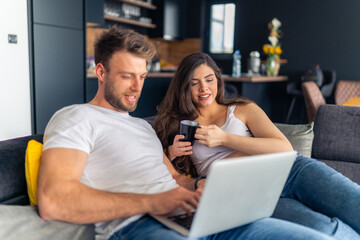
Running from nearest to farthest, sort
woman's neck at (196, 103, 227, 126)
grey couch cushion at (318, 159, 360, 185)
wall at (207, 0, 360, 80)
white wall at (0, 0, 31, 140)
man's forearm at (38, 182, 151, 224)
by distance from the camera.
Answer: man's forearm at (38, 182, 151, 224), woman's neck at (196, 103, 227, 126), grey couch cushion at (318, 159, 360, 185), white wall at (0, 0, 31, 140), wall at (207, 0, 360, 80)

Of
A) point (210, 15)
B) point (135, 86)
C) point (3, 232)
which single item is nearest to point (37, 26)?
point (135, 86)

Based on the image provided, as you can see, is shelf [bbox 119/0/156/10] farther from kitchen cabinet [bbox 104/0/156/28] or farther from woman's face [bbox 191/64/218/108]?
woman's face [bbox 191/64/218/108]

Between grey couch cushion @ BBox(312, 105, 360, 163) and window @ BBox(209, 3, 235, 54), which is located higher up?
window @ BBox(209, 3, 235, 54)

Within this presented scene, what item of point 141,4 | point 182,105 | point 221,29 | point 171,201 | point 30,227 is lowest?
point 30,227

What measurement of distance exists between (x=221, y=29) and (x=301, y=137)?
5.33 meters

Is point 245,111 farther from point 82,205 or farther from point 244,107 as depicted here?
point 82,205

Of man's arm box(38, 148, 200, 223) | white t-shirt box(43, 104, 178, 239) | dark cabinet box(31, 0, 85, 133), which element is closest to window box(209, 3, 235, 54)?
dark cabinet box(31, 0, 85, 133)

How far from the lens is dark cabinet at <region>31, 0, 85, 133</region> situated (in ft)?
12.2

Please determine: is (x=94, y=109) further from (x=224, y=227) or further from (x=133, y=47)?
(x=224, y=227)

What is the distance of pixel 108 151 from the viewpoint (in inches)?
48.0

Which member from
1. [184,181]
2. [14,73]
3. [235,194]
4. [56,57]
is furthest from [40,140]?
[56,57]

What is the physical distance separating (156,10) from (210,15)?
1.24m

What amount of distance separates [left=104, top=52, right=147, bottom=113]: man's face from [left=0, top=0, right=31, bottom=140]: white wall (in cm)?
249

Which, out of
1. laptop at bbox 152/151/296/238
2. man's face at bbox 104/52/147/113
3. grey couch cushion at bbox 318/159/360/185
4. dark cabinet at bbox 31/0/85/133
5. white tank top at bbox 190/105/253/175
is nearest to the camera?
laptop at bbox 152/151/296/238
